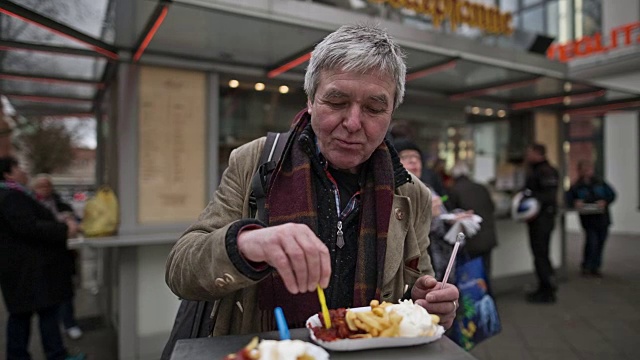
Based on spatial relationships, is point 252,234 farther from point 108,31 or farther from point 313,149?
point 108,31

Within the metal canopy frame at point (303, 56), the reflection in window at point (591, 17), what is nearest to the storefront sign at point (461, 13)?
the metal canopy frame at point (303, 56)

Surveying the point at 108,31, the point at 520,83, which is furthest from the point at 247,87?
the point at 520,83

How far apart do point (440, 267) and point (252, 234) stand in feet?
8.22

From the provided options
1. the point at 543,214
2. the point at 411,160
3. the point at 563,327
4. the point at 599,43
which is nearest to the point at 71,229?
the point at 411,160

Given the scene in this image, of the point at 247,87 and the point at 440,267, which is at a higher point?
the point at 247,87

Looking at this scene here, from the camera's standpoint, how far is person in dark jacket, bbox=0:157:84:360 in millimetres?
3492

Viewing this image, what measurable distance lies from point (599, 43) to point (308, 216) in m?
14.1

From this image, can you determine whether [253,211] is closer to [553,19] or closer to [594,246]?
[594,246]

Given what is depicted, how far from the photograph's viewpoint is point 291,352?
859 mm

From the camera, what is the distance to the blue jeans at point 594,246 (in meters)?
7.91

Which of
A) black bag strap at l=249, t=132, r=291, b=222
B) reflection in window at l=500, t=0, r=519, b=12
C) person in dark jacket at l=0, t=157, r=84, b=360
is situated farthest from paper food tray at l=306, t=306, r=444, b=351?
reflection in window at l=500, t=0, r=519, b=12

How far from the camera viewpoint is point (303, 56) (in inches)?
178

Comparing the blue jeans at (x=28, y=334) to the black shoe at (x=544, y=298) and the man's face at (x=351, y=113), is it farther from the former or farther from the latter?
the black shoe at (x=544, y=298)

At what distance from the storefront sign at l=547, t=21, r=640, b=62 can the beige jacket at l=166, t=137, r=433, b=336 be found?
464 inches
